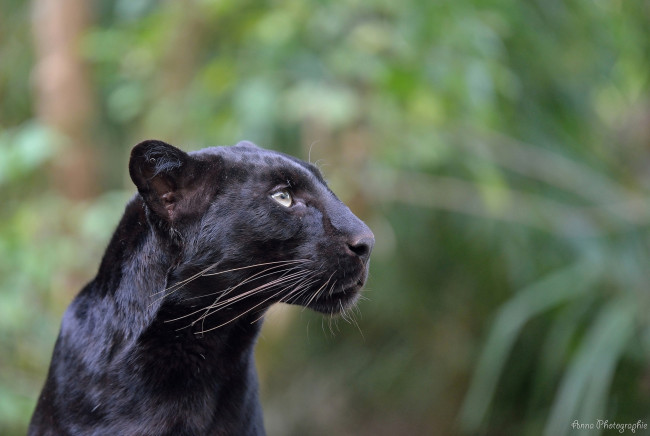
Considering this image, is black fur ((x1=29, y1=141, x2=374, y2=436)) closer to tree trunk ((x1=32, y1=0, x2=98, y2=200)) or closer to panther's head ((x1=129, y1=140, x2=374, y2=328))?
panther's head ((x1=129, y1=140, x2=374, y2=328))

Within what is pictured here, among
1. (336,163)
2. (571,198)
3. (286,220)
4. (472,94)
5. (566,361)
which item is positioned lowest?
(286,220)

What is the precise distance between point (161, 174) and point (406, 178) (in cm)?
310

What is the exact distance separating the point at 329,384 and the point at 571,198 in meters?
1.96

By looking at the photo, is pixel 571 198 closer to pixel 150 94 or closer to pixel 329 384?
pixel 329 384

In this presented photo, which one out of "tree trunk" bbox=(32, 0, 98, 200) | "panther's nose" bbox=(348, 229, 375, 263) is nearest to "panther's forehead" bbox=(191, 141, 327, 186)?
"panther's nose" bbox=(348, 229, 375, 263)

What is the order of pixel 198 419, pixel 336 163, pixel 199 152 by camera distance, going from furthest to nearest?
pixel 336 163 → pixel 199 152 → pixel 198 419

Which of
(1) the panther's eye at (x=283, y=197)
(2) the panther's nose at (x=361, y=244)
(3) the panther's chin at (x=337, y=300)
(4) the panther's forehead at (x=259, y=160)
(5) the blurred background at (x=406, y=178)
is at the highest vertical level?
(5) the blurred background at (x=406, y=178)

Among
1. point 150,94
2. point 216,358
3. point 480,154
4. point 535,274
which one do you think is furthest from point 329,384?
point 216,358

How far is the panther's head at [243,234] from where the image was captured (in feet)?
5.61

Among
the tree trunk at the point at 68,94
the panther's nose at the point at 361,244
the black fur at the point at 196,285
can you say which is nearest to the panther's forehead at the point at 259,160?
the black fur at the point at 196,285

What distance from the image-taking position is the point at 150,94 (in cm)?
449

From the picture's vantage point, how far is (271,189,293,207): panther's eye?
1.76m

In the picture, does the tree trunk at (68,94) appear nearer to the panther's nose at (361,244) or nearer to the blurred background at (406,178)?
the blurred background at (406,178)

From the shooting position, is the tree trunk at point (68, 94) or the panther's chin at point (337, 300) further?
the tree trunk at point (68, 94)
